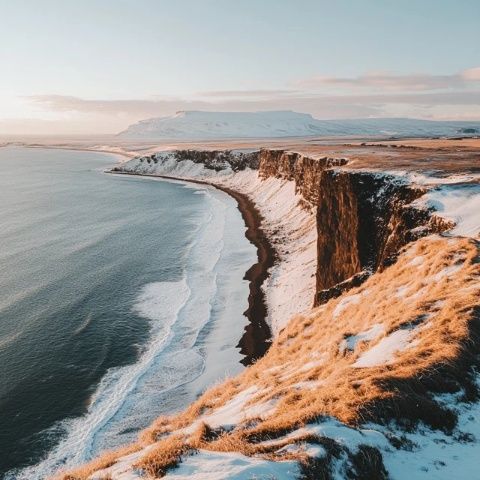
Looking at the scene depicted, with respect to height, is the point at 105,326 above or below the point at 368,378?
below

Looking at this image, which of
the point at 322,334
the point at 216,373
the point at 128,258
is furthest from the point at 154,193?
the point at 322,334

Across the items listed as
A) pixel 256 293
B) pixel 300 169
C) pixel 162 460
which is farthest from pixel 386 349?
pixel 300 169

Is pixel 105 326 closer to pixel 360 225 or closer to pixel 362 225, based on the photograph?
pixel 360 225

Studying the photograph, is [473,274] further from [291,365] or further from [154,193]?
[154,193]

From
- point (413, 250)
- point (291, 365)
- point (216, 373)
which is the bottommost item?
point (216, 373)

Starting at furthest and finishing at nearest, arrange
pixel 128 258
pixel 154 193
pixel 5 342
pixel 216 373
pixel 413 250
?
pixel 154 193 < pixel 128 258 < pixel 5 342 < pixel 216 373 < pixel 413 250
